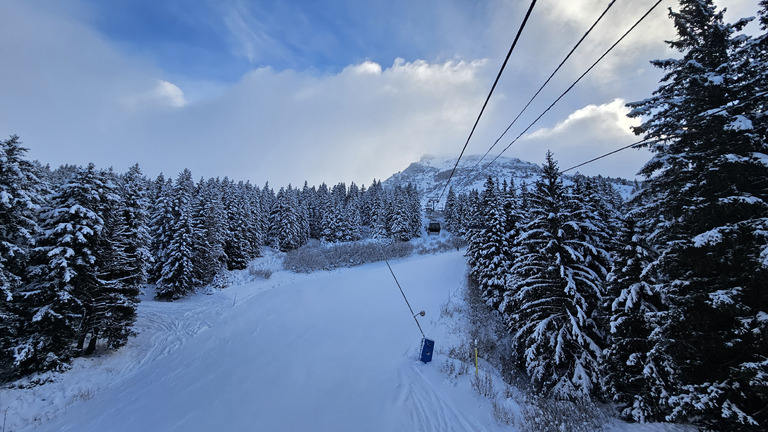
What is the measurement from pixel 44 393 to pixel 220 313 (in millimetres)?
10263

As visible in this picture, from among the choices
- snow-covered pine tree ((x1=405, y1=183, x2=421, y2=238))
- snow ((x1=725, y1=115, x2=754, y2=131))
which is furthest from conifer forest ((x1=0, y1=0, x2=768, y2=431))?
snow-covered pine tree ((x1=405, y1=183, x2=421, y2=238))

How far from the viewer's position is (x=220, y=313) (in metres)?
22.0

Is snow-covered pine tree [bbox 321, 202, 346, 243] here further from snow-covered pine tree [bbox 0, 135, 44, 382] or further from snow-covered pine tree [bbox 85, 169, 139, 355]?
snow-covered pine tree [bbox 0, 135, 44, 382]

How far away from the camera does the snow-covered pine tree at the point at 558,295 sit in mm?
11516

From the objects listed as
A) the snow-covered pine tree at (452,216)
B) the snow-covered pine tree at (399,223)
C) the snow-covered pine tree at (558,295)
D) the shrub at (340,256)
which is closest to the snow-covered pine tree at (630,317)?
the snow-covered pine tree at (558,295)

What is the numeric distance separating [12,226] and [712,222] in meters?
24.0

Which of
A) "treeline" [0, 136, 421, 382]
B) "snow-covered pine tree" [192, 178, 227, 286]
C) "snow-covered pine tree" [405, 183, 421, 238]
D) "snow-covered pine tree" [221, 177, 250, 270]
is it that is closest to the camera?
"treeline" [0, 136, 421, 382]

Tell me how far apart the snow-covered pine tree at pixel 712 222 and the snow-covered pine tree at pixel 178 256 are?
32.9 meters

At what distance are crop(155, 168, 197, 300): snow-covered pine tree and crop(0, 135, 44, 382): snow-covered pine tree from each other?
583 inches

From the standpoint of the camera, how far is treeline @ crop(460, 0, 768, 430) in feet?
22.7

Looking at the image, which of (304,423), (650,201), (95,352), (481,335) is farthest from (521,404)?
(95,352)

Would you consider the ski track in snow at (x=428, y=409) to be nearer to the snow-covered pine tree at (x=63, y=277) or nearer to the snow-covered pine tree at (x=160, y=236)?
the snow-covered pine tree at (x=63, y=277)

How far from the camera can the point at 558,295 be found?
12.7 m

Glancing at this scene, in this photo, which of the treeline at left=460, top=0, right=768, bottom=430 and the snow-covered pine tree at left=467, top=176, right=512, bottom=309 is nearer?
the treeline at left=460, top=0, right=768, bottom=430
